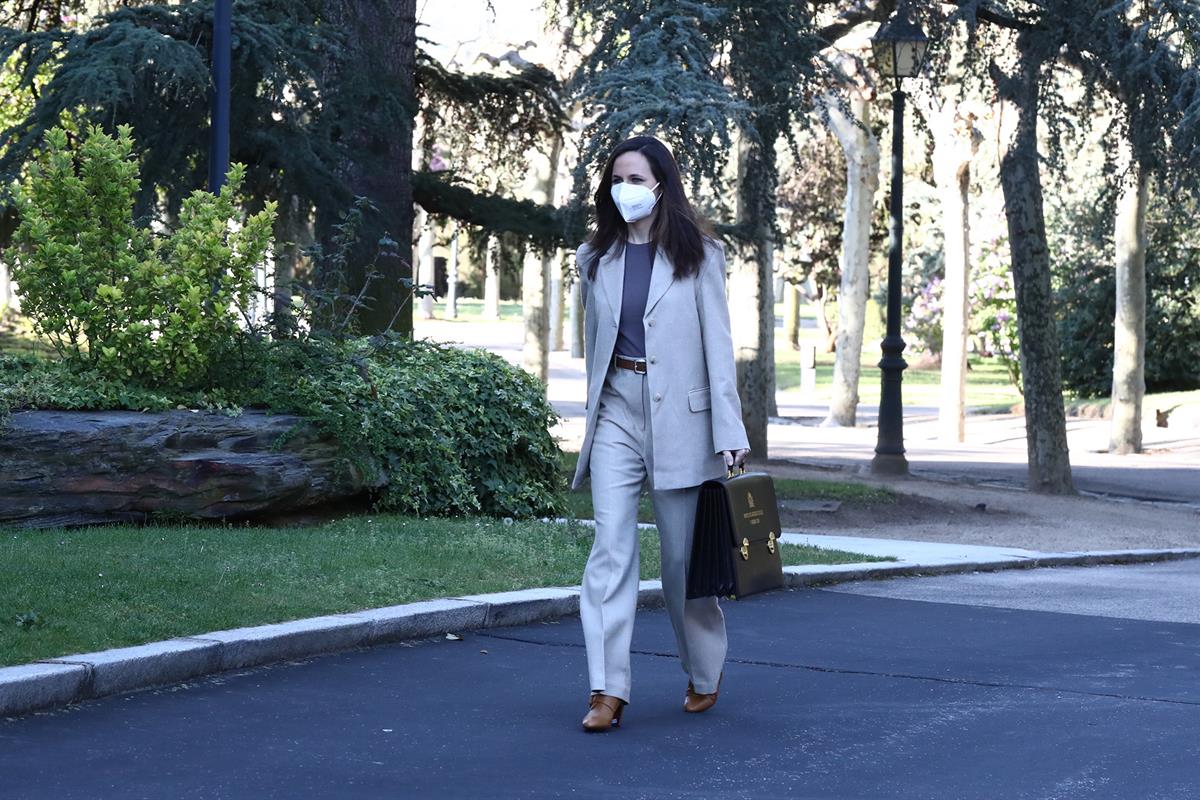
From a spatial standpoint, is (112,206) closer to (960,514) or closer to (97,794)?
(97,794)

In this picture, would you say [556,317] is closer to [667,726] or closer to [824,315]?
[824,315]

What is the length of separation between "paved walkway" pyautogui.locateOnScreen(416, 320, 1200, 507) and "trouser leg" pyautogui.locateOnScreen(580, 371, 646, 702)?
11.4 meters

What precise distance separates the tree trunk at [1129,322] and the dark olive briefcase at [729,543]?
20.3 meters

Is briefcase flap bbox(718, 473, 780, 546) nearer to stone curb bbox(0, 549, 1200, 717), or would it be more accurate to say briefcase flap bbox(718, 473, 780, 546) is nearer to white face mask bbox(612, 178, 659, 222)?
white face mask bbox(612, 178, 659, 222)

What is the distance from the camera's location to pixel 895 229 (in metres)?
19.8

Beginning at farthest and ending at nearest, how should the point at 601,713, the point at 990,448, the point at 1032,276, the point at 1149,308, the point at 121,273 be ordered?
1. the point at 1149,308
2. the point at 990,448
3. the point at 1032,276
4. the point at 121,273
5. the point at 601,713

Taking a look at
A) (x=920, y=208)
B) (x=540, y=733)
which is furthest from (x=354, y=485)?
(x=920, y=208)

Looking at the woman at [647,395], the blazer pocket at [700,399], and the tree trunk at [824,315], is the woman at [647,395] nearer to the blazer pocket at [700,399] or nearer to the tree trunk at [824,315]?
the blazer pocket at [700,399]

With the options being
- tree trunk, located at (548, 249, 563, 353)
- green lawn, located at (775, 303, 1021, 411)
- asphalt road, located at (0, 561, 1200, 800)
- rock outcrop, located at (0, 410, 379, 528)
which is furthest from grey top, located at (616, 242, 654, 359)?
tree trunk, located at (548, 249, 563, 353)

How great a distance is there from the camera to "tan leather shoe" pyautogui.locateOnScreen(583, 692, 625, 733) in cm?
619

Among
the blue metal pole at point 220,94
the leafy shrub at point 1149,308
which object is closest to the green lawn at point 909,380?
the leafy shrub at point 1149,308

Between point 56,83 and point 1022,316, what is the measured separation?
1091 cm

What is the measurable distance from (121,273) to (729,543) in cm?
581

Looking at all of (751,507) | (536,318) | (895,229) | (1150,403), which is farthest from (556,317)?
(751,507)
